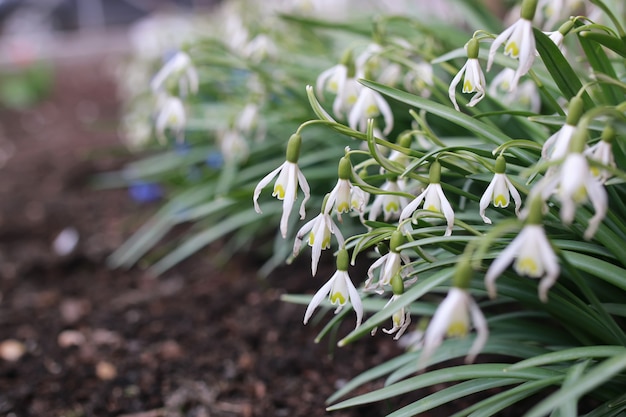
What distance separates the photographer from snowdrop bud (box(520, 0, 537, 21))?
909mm

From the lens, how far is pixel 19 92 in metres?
5.45

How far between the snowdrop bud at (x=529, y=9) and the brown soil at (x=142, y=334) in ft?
3.00

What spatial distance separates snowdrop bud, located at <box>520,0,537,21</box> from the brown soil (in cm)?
91

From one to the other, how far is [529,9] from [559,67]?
172mm

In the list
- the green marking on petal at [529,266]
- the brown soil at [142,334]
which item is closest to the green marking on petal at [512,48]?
the green marking on petal at [529,266]

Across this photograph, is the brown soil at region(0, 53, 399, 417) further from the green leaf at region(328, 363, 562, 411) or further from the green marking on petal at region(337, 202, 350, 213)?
the green marking on petal at region(337, 202, 350, 213)

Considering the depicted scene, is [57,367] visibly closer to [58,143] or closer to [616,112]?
[616,112]

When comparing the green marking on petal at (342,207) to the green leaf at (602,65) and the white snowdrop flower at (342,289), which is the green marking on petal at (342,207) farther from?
the green leaf at (602,65)

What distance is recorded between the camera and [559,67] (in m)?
1.04

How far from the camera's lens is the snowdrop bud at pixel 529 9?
91cm

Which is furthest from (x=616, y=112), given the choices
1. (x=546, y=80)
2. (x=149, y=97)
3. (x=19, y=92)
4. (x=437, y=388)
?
(x=19, y=92)

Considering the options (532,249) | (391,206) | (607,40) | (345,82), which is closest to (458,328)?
Answer: (532,249)

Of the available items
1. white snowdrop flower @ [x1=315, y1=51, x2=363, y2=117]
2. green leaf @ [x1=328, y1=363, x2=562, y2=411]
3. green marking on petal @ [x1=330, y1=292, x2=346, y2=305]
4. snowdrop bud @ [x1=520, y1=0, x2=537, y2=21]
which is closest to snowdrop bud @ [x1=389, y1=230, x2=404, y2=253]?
green marking on petal @ [x1=330, y1=292, x2=346, y2=305]

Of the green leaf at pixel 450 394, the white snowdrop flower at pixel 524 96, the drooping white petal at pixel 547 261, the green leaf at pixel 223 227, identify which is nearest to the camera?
the drooping white petal at pixel 547 261
